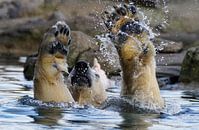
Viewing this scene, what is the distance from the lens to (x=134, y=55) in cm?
732

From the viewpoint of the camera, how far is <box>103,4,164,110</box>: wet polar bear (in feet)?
24.0

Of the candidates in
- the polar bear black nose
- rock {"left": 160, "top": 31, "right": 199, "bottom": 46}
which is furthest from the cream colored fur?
rock {"left": 160, "top": 31, "right": 199, "bottom": 46}

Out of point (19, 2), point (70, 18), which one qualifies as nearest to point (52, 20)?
point (70, 18)

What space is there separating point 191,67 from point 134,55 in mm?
5235

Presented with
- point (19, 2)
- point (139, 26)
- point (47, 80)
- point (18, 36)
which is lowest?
point (47, 80)

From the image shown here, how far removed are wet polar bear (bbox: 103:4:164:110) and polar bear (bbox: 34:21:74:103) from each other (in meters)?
0.52

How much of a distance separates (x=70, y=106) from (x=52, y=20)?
1930 cm

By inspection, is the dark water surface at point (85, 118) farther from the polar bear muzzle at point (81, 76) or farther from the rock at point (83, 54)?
the rock at point (83, 54)

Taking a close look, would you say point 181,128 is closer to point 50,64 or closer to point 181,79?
point 50,64

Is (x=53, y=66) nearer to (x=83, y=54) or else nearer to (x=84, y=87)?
(x=84, y=87)

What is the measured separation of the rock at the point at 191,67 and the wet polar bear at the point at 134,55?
496 cm

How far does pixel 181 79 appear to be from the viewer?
12.5 meters

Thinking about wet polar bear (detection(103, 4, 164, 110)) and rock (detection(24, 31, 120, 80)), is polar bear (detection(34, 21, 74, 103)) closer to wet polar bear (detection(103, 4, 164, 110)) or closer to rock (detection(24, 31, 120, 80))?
wet polar bear (detection(103, 4, 164, 110))

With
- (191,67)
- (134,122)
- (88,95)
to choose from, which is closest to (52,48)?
(88,95)
